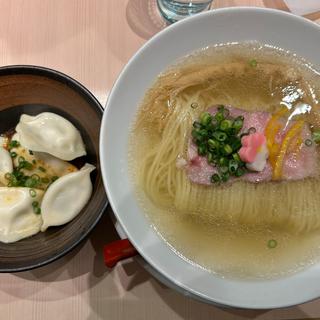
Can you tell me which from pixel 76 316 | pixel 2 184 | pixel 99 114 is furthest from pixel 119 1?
pixel 76 316

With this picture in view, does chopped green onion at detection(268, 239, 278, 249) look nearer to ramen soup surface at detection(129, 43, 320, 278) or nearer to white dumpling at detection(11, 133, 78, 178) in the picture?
ramen soup surface at detection(129, 43, 320, 278)

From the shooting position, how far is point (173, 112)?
1.41 metres

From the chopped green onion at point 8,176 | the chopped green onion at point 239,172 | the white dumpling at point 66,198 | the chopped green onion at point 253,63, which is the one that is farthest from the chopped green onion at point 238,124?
the chopped green onion at point 8,176

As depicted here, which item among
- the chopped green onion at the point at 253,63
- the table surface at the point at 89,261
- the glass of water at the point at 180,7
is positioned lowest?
the table surface at the point at 89,261

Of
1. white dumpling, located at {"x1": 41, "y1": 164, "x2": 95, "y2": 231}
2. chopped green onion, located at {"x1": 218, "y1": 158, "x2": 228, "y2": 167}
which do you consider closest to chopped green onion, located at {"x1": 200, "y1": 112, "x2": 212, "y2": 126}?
chopped green onion, located at {"x1": 218, "y1": 158, "x2": 228, "y2": 167}

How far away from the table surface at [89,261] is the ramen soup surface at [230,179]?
0.18 m

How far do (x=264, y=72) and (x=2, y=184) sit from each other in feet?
3.11

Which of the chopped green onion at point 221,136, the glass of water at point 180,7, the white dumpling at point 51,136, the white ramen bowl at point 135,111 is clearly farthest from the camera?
the glass of water at point 180,7

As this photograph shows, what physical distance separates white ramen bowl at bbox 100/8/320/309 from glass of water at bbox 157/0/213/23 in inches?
9.8

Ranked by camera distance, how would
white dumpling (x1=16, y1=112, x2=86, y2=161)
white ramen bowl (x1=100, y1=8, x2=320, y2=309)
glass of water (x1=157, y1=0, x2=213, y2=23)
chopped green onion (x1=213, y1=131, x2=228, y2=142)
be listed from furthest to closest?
glass of water (x1=157, y1=0, x2=213, y2=23) < white dumpling (x1=16, y1=112, x2=86, y2=161) < chopped green onion (x1=213, y1=131, x2=228, y2=142) < white ramen bowl (x1=100, y1=8, x2=320, y2=309)

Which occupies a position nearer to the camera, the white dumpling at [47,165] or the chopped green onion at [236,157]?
the chopped green onion at [236,157]

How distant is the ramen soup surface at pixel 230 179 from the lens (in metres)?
1.31

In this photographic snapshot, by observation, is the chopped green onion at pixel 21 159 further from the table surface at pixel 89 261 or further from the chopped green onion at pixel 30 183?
the table surface at pixel 89 261

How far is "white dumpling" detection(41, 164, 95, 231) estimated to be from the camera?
1.33 metres
